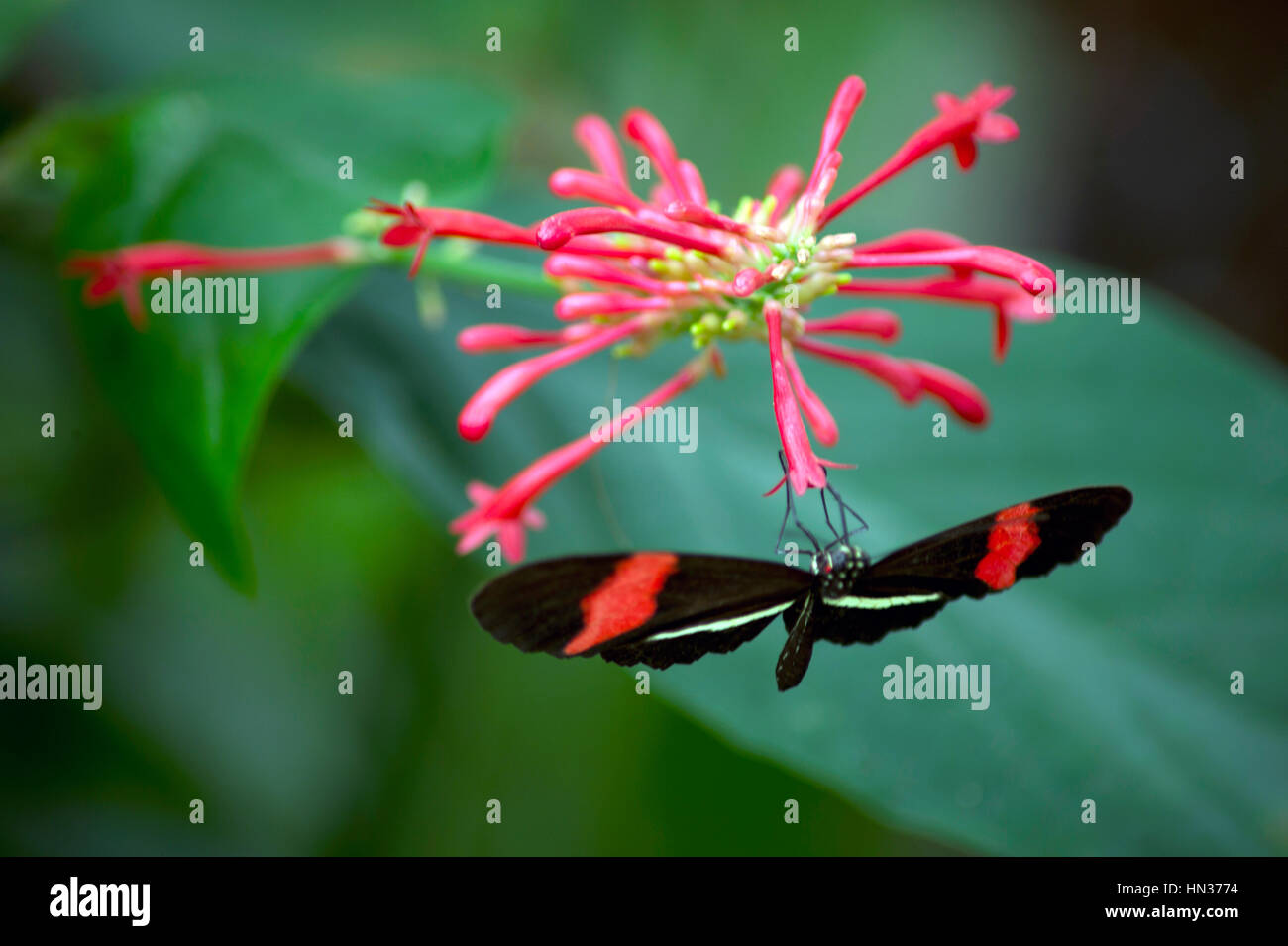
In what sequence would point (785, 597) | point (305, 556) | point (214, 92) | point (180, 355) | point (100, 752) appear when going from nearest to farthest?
point (785, 597) < point (180, 355) < point (214, 92) < point (100, 752) < point (305, 556)

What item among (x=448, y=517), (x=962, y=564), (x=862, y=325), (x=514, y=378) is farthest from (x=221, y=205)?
(x=962, y=564)

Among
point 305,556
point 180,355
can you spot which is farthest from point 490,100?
point 305,556

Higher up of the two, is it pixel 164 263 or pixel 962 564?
pixel 164 263

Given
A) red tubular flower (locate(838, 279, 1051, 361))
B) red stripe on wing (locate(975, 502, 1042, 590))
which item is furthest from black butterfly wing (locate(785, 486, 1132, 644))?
red tubular flower (locate(838, 279, 1051, 361))

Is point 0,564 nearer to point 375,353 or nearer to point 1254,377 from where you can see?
point 375,353

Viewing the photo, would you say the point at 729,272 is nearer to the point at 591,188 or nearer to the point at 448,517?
the point at 591,188
